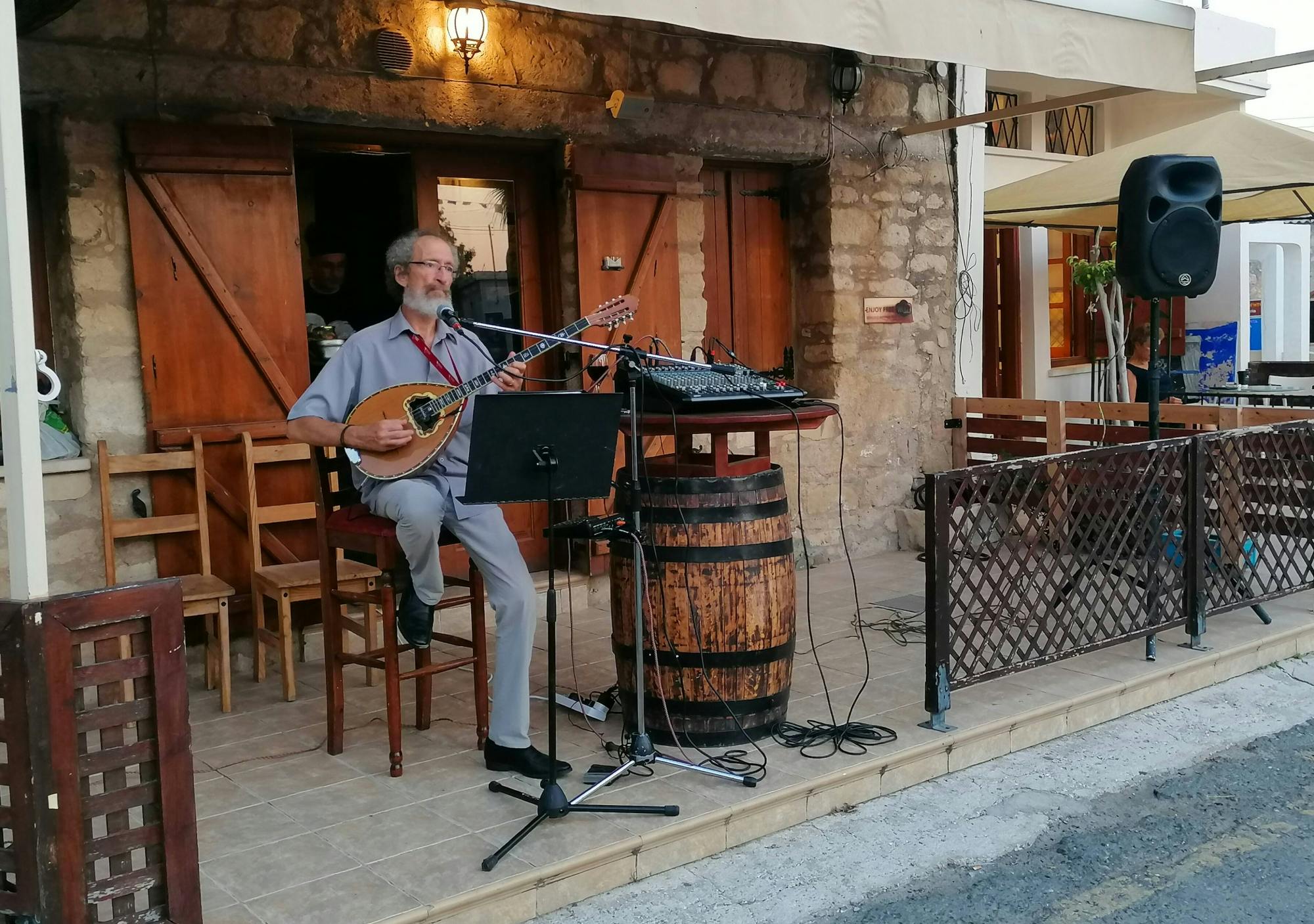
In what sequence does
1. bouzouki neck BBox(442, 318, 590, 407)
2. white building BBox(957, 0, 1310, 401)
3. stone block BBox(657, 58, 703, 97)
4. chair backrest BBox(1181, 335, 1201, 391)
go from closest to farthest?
bouzouki neck BBox(442, 318, 590, 407) < stone block BBox(657, 58, 703, 97) < white building BBox(957, 0, 1310, 401) < chair backrest BBox(1181, 335, 1201, 391)

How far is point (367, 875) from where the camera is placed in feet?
9.52

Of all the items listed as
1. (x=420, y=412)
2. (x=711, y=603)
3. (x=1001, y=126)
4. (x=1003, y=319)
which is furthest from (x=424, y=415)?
(x=1001, y=126)

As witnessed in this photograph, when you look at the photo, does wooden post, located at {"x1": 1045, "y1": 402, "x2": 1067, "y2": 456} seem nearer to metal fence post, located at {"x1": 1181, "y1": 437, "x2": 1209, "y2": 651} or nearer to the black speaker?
the black speaker

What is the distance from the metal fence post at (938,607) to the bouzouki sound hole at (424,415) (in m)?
1.59

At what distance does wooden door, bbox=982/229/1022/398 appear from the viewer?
30.8 feet

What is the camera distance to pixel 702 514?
11.8ft

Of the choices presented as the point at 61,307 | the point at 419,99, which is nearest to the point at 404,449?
the point at 61,307

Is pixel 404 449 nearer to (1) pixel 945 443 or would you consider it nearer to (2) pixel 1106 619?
(2) pixel 1106 619

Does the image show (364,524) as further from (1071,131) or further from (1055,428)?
(1071,131)

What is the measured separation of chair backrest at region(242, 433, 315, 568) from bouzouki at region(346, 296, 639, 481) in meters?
1.23

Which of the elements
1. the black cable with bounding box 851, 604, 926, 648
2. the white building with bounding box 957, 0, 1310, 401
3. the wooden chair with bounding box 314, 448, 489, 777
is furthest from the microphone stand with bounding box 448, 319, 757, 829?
the white building with bounding box 957, 0, 1310, 401

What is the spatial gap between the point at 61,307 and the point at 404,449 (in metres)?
1.88

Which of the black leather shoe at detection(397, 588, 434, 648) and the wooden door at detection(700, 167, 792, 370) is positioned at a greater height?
the wooden door at detection(700, 167, 792, 370)

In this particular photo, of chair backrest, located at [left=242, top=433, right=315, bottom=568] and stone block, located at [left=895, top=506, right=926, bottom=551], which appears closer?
chair backrest, located at [left=242, top=433, right=315, bottom=568]
